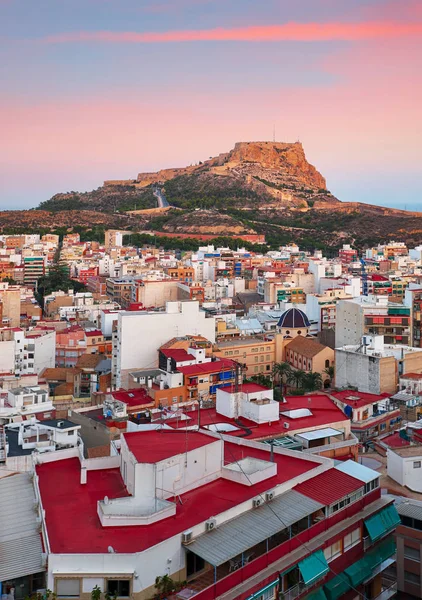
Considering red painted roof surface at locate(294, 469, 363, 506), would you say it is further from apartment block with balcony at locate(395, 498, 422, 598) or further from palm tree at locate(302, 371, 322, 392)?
palm tree at locate(302, 371, 322, 392)

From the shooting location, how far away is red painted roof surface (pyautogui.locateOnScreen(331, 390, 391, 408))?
17359 millimetres

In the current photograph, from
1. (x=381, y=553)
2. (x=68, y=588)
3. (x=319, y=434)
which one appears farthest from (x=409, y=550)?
(x=68, y=588)

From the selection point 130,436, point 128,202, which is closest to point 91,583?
point 130,436

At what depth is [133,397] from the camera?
18.5 meters

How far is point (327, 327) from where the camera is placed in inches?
1157

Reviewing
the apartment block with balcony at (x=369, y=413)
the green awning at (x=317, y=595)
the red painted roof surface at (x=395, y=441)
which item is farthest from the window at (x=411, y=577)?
the apartment block with balcony at (x=369, y=413)

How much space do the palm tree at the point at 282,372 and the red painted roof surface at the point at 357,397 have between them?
15.8ft

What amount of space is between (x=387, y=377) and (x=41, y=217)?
2256 inches

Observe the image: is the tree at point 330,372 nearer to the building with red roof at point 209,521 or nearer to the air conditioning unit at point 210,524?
the building with red roof at point 209,521

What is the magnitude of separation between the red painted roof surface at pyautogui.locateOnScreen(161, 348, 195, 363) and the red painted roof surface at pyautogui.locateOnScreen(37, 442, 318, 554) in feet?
33.5

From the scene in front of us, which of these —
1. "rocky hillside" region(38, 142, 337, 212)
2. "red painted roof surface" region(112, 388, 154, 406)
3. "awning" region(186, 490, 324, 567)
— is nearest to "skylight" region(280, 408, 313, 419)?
"red painted roof surface" region(112, 388, 154, 406)

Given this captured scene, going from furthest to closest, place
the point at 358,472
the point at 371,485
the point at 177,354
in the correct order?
the point at 177,354 → the point at 358,472 → the point at 371,485

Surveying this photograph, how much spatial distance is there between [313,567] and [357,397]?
10198 mm

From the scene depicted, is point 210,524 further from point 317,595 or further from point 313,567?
point 317,595
